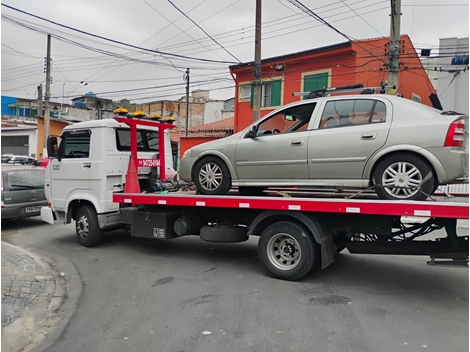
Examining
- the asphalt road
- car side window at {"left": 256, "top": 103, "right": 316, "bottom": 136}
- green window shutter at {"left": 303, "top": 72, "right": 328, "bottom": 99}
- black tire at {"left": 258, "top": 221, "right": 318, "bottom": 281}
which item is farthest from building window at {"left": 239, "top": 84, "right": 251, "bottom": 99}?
black tire at {"left": 258, "top": 221, "right": 318, "bottom": 281}

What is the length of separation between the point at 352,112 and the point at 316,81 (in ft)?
43.2

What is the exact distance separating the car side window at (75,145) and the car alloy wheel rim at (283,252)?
4256 millimetres

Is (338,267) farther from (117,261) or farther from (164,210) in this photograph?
(117,261)

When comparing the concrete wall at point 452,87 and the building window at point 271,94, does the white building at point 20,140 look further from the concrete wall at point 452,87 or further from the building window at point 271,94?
the concrete wall at point 452,87

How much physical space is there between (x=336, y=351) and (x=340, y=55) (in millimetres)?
15602

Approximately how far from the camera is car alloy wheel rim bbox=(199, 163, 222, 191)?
610cm

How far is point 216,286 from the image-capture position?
204 inches

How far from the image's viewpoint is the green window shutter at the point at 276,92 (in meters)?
18.9

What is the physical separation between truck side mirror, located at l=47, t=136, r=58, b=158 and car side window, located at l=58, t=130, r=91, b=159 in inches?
4.1

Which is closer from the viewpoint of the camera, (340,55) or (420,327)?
(420,327)

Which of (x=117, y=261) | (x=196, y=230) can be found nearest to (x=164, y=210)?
(x=196, y=230)

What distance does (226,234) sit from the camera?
615 centimetres

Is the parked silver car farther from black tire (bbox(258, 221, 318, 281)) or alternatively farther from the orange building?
the orange building

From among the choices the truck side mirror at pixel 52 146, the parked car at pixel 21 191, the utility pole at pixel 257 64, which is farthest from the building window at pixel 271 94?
the truck side mirror at pixel 52 146
